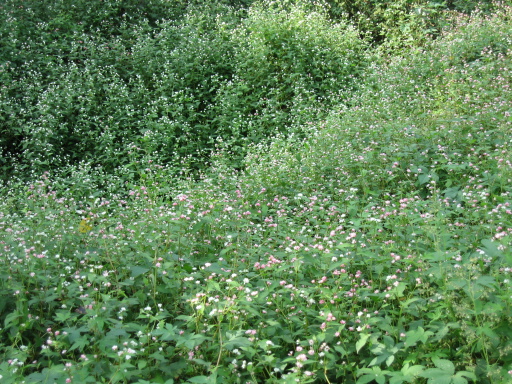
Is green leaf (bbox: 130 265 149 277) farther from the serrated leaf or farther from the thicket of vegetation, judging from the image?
the serrated leaf

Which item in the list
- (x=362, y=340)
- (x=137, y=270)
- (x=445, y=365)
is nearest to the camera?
(x=445, y=365)

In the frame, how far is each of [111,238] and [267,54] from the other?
21.5 ft

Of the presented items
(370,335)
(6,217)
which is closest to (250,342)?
(370,335)

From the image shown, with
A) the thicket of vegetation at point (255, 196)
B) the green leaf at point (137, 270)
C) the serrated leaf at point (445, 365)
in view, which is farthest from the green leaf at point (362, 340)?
the green leaf at point (137, 270)

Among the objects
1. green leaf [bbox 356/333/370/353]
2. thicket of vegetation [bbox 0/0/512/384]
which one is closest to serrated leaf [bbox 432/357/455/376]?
thicket of vegetation [bbox 0/0/512/384]

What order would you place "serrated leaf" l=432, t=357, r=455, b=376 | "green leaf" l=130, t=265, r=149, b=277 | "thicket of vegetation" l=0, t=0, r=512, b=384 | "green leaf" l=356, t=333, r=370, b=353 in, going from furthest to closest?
"green leaf" l=130, t=265, r=149, b=277 < "thicket of vegetation" l=0, t=0, r=512, b=384 < "green leaf" l=356, t=333, r=370, b=353 < "serrated leaf" l=432, t=357, r=455, b=376

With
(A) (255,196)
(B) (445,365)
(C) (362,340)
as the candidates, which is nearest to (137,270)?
(C) (362,340)

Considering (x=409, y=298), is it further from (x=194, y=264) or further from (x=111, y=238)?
(x=111, y=238)

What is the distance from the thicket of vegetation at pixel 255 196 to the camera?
9.14 ft

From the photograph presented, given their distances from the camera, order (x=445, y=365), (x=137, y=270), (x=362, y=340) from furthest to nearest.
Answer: (x=137, y=270), (x=362, y=340), (x=445, y=365)

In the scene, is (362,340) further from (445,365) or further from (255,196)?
(255,196)

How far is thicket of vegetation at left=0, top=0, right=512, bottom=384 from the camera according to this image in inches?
110

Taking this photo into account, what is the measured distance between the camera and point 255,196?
5.12 m

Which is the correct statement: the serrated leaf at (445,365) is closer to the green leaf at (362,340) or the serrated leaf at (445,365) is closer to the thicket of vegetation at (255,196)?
the thicket of vegetation at (255,196)
